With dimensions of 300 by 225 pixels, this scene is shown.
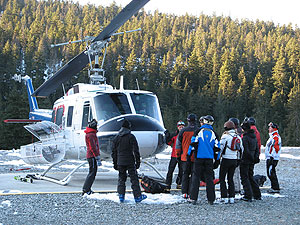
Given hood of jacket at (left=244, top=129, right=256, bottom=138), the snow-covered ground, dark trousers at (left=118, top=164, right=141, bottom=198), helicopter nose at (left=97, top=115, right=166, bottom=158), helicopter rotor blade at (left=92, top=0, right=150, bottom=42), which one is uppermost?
helicopter rotor blade at (left=92, top=0, right=150, bottom=42)

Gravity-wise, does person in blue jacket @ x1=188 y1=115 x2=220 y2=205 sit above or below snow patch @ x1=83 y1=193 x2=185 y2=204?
above

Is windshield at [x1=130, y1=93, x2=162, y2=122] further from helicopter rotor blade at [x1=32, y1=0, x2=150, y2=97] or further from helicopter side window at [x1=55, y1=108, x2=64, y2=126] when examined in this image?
helicopter side window at [x1=55, y1=108, x2=64, y2=126]

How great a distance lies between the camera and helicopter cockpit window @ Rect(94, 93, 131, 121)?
8.54 meters

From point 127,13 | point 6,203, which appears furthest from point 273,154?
point 6,203

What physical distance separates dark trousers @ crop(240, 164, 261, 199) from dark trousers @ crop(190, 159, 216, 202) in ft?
2.54

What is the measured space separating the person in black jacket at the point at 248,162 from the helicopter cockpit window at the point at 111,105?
2.86 meters

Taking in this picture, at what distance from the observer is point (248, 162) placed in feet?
23.6

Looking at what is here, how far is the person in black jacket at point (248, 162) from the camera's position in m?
7.08

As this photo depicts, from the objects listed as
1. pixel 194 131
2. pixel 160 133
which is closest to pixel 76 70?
pixel 160 133

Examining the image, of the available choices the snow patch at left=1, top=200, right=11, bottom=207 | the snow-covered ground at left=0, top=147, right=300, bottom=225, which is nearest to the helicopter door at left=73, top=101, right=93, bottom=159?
the snow-covered ground at left=0, top=147, right=300, bottom=225

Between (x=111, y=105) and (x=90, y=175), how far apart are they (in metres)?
2.03

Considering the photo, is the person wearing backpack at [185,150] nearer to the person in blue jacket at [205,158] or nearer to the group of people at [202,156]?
the group of people at [202,156]

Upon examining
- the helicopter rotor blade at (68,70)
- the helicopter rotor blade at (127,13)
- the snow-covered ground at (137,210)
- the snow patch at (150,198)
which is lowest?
the snow patch at (150,198)

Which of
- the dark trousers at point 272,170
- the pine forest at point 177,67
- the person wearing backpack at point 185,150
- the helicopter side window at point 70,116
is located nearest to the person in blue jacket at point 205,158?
the person wearing backpack at point 185,150
